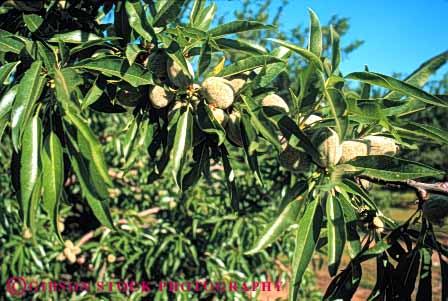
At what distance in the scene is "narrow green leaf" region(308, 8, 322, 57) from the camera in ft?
2.59

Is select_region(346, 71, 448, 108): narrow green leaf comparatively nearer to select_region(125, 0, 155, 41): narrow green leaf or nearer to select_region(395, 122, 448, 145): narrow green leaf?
select_region(395, 122, 448, 145): narrow green leaf

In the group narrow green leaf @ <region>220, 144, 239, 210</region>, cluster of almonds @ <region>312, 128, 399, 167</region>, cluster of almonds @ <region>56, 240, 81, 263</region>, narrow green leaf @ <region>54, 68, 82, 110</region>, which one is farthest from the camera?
cluster of almonds @ <region>56, 240, 81, 263</region>

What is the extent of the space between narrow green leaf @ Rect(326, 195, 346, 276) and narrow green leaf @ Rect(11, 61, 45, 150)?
0.49 meters

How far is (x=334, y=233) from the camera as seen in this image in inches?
28.3

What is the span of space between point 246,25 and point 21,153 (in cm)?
43

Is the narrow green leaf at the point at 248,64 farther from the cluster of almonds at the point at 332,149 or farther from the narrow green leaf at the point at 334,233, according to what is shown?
the narrow green leaf at the point at 334,233

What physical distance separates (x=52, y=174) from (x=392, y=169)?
54cm

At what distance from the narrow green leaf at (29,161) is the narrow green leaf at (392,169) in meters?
0.51

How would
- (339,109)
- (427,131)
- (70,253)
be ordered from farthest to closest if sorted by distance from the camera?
(70,253), (427,131), (339,109)

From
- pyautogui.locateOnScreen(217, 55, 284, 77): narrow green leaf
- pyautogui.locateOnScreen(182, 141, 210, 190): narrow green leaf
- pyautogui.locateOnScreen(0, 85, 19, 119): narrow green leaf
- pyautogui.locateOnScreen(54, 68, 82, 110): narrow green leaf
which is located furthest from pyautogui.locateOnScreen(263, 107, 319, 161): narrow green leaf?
pyautogui.locateOnScreen(0, 85, 19, 119): narrow green leaf

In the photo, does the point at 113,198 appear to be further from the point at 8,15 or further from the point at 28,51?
the point at 28,51

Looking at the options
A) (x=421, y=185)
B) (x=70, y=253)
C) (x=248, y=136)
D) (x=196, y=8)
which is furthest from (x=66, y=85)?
(x=70, y=253)

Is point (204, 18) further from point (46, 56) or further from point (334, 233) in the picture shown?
point (334, 233)

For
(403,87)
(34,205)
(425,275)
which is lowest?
(425,275)
